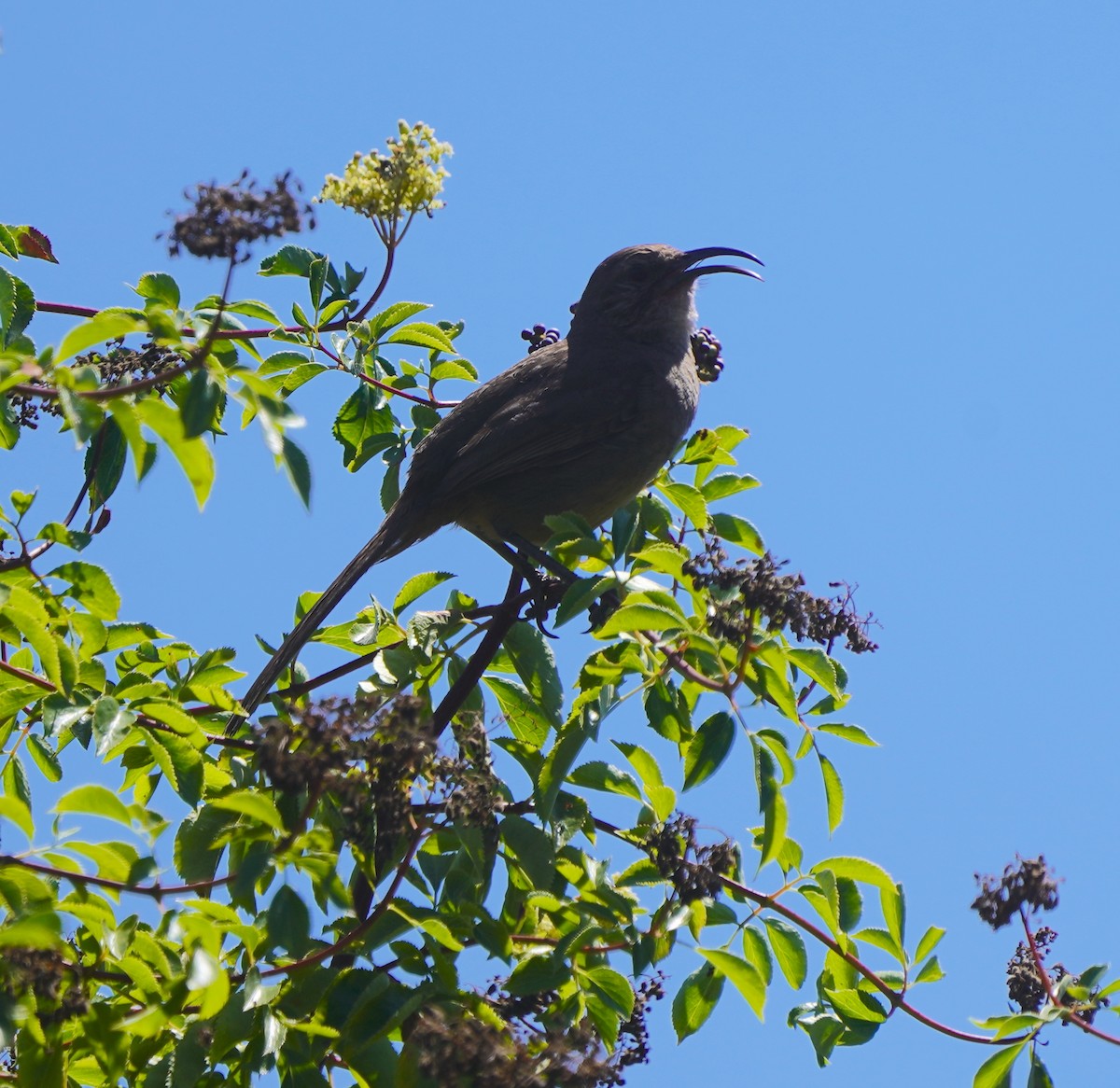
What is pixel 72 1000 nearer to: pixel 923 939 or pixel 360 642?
pixel 360 642

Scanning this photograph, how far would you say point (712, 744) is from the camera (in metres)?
3.24

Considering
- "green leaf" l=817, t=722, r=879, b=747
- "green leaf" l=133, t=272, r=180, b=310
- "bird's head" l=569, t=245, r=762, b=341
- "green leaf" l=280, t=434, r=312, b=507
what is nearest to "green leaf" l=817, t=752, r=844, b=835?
"green leaf" l=817, t=722, r=879, b=747

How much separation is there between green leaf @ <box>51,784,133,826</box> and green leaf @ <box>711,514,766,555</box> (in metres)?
1.82

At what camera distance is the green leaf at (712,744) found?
3.24m

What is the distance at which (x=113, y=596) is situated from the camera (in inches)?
135

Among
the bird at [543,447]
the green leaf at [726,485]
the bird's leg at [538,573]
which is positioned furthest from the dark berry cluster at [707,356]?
the green leaf at [726,485]

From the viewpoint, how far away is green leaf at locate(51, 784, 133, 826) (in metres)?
2.57

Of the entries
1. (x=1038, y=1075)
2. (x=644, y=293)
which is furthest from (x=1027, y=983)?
(x=644, y=293)

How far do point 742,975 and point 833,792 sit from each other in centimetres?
49

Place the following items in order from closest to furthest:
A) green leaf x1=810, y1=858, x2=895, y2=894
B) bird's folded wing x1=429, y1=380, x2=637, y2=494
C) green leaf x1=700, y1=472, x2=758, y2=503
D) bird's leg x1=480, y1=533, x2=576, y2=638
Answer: green leaf x1=810, y1=858, x2=895, y2=894 < green leaf x1=700, y1=472, x2=758, y2=503 < bird's leg x1=480, y1=533, x2=576, y2=638 < bird's folded wing x1=429, y1=380, x2=637, y2=494

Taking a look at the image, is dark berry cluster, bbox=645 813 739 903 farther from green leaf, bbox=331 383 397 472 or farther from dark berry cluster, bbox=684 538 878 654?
green leaf, bbox=331 383 397 472

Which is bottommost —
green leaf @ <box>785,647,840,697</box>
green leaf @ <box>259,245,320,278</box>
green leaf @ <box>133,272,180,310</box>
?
green leaf @ <box>785,647,840,697</box>

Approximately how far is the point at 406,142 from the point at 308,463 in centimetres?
233

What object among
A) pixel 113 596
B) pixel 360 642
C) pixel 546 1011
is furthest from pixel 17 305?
pixel 546 1011
